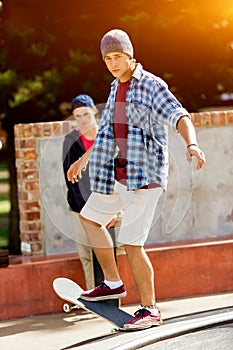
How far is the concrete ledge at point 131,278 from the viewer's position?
8953 mm

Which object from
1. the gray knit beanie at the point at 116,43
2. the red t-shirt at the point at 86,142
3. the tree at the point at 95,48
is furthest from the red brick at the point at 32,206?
the tree at the point at 95,48

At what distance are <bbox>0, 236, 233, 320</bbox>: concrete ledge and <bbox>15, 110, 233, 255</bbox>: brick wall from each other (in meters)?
0.26

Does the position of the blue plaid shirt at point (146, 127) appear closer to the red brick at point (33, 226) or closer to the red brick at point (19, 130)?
the red brick at point (19, 130)

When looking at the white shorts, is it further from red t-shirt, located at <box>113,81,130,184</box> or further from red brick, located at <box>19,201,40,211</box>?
red brick, located at <box>19,201,40,211</box>

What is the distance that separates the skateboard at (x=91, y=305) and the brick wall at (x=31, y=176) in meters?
1.26

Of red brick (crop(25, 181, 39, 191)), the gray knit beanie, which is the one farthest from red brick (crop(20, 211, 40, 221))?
the gray knit beanie

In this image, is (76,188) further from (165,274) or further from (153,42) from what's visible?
(153,42)

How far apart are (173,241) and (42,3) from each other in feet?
11.8

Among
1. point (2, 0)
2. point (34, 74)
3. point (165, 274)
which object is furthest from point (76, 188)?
point (2, 0)

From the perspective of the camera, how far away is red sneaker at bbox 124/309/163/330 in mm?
7629

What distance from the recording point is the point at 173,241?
10141 mm

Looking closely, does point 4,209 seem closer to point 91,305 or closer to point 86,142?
point 86,142

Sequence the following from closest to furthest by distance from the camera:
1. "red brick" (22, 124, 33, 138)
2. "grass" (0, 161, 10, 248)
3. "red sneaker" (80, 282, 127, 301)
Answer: "red sneaker" (80, 282, 127, 301) → "red brick" (22, 124, 33, 138) → "grass" (0, 161, 10, 248)

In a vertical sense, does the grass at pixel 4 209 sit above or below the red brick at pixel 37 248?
above
